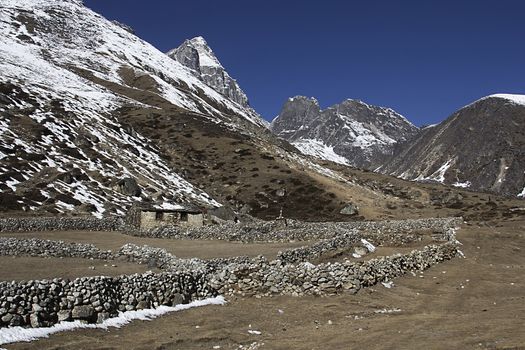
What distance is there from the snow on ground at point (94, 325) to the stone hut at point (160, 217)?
30.7 metres

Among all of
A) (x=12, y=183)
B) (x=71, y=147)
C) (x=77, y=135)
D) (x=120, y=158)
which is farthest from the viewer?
(x=77, y=135)

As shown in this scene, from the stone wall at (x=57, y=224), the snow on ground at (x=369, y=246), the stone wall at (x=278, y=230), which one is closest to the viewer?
the snow on ground at (x=369, y=246)

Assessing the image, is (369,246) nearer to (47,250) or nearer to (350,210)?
(47,250)

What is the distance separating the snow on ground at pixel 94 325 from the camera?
52.7 ft

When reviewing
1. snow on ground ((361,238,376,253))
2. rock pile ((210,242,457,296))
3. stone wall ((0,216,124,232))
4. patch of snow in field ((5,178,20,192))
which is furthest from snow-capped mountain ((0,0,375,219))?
rock pile ((210,242,457,296))

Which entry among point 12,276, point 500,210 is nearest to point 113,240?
point 12,276

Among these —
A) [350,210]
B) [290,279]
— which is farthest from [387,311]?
[350,210]

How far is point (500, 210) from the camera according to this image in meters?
89.5

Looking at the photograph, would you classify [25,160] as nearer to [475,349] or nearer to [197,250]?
[197,250]

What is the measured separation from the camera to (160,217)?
5372cm

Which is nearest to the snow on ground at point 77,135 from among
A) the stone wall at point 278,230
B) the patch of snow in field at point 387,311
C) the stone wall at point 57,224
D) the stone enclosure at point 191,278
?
the stone wall at point 57,224

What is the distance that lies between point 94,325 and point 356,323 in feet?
30.7

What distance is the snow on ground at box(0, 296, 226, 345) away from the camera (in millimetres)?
16066

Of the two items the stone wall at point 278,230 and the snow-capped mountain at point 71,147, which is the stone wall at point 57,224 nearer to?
the stone wall at point 278,230
